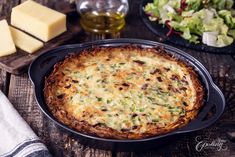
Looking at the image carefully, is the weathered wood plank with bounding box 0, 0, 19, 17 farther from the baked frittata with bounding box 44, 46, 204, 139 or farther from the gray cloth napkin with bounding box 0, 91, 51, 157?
the gray cloth napkin with bounding box 0, 91, 51, 157

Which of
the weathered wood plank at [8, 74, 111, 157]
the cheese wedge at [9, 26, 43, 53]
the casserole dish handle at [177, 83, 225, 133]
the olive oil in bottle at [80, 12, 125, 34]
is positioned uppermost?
the casserole dish handle at [177, 83, 225, 133]

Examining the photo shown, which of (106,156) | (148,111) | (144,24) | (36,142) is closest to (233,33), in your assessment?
(144,24)

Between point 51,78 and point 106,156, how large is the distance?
38 centimetres

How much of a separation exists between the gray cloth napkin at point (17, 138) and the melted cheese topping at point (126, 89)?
0.17m

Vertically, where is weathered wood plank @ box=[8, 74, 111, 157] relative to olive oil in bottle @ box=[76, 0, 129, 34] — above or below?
below

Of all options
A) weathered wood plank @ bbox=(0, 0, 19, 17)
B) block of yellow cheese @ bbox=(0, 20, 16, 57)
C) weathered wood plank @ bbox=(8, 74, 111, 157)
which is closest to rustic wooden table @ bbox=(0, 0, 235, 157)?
weathered wood plank @ bbox=(8, 74, 111, 157)

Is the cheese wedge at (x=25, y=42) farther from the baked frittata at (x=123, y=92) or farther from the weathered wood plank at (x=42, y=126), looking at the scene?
the baked frittata at (x=123, y=92)

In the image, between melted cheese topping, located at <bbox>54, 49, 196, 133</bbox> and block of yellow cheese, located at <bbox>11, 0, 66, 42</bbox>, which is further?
block of yellow cheese, located at <bbox>11, 0, 66, 42</bbox>

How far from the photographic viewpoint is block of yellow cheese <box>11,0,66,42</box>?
2.31 m

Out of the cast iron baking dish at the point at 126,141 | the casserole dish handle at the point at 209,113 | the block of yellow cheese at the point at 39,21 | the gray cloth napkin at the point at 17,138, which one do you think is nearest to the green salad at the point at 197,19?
the cast iron baking dish at the point at 126,141

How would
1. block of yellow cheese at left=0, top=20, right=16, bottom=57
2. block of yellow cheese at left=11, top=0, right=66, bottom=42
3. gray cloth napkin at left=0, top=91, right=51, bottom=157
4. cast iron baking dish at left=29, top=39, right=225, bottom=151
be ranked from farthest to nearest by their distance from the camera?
block of yellow cheese at left=11, top=0, right=66, bottom=42 → block of yellow cheese at left=0, top=20, right=16, bottom=57 → gray cloth napkin at left=0, top=91, right=51, bottom=157 → cast iron baking dish at left=29, top=39, right=225, bottom=151

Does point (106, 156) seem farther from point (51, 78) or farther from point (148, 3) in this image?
point (148, 3)

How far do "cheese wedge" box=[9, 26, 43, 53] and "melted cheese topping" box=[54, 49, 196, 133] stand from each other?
319 mm

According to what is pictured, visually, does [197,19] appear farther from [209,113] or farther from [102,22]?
[209,113]
